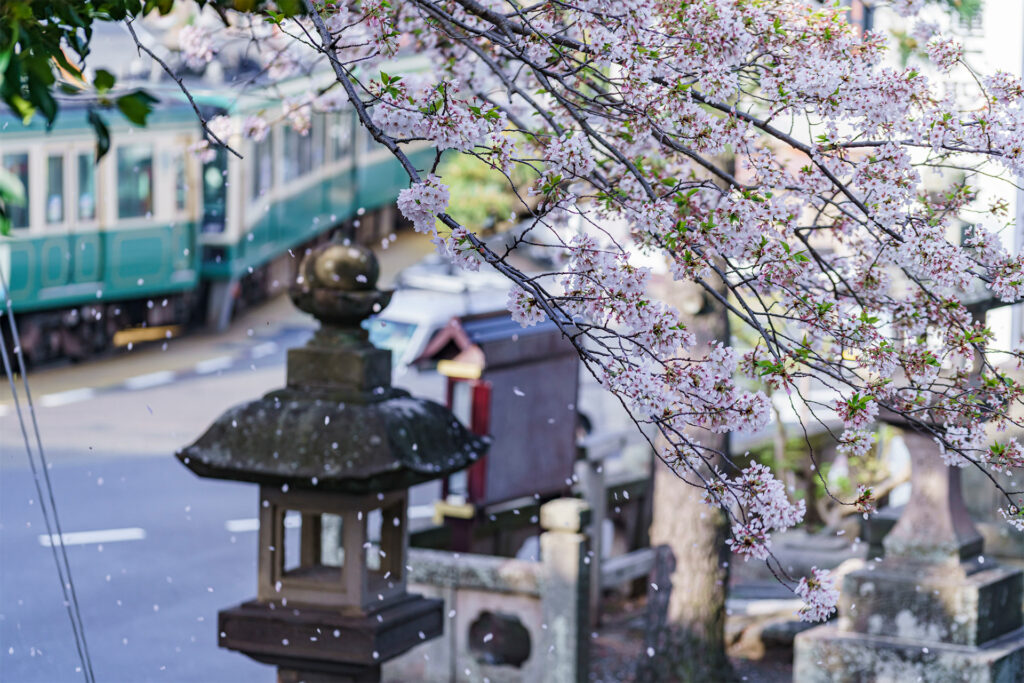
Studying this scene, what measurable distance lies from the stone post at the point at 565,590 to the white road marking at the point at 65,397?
10.5 m

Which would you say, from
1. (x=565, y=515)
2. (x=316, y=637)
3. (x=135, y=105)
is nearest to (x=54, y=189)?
(x=565, y=515)

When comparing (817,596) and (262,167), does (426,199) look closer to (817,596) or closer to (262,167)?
(817,596)

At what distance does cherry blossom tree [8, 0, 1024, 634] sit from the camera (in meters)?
3.40

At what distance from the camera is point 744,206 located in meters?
3.56

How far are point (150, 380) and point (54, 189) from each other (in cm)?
254

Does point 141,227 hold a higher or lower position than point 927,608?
lower

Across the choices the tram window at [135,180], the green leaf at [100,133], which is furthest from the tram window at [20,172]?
the green leaf at [100,133]

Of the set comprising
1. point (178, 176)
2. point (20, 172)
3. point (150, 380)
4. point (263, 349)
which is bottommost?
point (263, 349)

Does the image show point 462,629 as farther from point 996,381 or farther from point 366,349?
point 996,381

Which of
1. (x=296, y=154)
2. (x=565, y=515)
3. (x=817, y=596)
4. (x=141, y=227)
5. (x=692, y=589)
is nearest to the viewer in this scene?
(x=817, y=596)

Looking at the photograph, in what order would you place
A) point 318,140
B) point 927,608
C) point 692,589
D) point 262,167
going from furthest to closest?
point 318,140
point 262,167
point 692,589
point 927,608

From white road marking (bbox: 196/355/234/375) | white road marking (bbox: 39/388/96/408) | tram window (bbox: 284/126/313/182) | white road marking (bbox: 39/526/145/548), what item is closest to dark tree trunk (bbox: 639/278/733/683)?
white road marking (bbox: 39/526/145/548)

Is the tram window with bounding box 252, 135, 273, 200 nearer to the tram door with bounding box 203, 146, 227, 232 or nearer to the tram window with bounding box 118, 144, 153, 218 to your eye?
the tram door with bounding box 203, 146, 227, 232

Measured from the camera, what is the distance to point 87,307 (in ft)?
61.9
